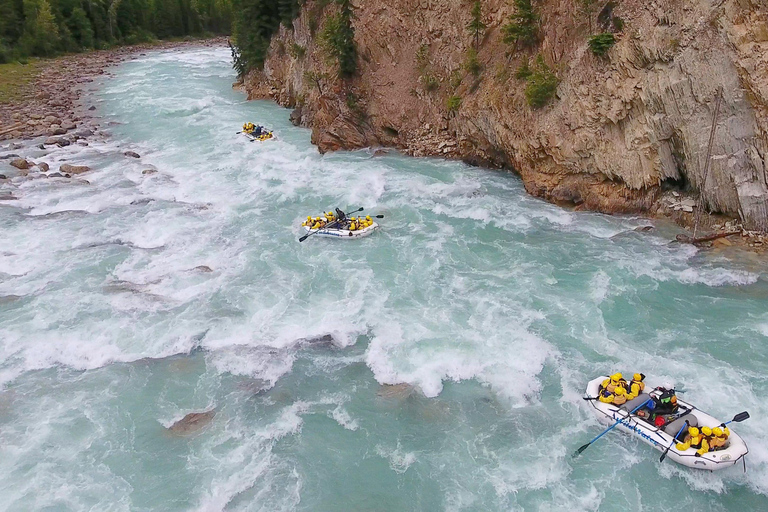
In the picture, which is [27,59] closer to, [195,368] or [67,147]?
[67,147]

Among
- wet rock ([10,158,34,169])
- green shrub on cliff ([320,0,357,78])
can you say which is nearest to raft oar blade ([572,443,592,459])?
green shrub on cliff ([320,0,357,78])

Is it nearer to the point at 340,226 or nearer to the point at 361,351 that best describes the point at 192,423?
the point at 361,351

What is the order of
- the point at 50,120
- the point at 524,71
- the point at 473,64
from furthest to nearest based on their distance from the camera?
1. the point at 50,120
2. the point at 473,64
3. the point at 524,71

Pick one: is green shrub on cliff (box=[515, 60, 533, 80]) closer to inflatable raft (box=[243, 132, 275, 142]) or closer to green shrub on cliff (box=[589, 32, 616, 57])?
green shrub on cliff (box=[589, 32, 616, 57])

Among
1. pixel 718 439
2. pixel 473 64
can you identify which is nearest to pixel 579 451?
pixel 718 439

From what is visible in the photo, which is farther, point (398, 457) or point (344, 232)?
point (344, 232)

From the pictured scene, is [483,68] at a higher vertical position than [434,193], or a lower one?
higher

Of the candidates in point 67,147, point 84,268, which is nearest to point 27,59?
point 67,147
